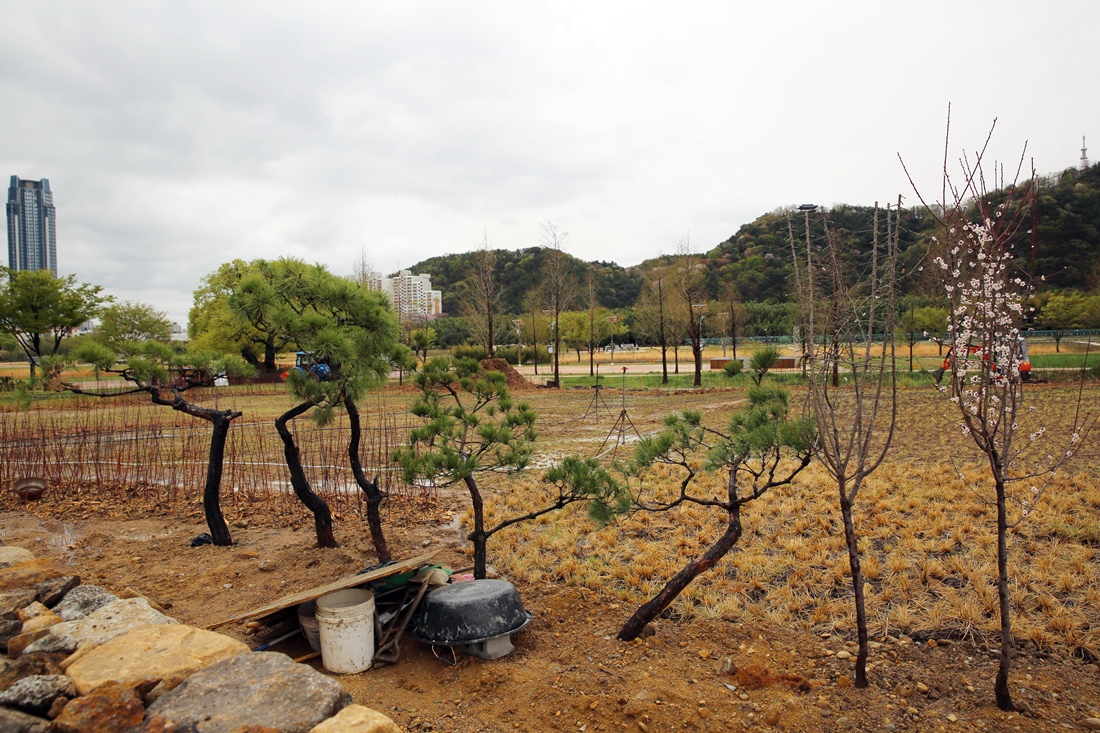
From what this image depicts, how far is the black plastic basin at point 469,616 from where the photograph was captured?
11.8ft

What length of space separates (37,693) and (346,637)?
1372 millimetres

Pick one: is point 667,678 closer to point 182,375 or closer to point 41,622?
point 41,622

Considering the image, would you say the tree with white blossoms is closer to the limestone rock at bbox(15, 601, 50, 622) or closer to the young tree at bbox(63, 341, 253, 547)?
the limestone rock at bbox(15, 601, 50, 622)

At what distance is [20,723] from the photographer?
236 centimetres

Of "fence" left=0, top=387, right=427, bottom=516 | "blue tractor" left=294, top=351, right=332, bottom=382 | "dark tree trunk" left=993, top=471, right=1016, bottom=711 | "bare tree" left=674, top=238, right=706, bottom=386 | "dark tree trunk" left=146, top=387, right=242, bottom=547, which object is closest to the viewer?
"dark tree trunk" left=993, top=471, right=1016, bottom=711

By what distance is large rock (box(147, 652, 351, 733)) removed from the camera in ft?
7.59

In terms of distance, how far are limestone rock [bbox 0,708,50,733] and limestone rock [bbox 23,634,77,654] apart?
579 mm

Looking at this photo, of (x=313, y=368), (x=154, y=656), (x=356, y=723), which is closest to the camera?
(x=356, y=723)

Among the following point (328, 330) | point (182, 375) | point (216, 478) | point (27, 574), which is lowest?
point (27, 574)

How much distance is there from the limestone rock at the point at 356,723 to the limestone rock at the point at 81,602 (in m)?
2.15

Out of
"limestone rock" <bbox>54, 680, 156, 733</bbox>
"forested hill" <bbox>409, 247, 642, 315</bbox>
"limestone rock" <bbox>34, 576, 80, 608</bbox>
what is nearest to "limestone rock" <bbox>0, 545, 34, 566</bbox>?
"limestone rock" <bbox>34, 576, 80, 608</bbox>

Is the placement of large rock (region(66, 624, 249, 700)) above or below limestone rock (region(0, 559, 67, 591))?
below

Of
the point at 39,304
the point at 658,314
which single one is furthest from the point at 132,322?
the point at 658,314

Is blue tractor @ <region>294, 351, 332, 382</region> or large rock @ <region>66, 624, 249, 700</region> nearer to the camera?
large rock @ <region>66, 624, 249, 700</region>
